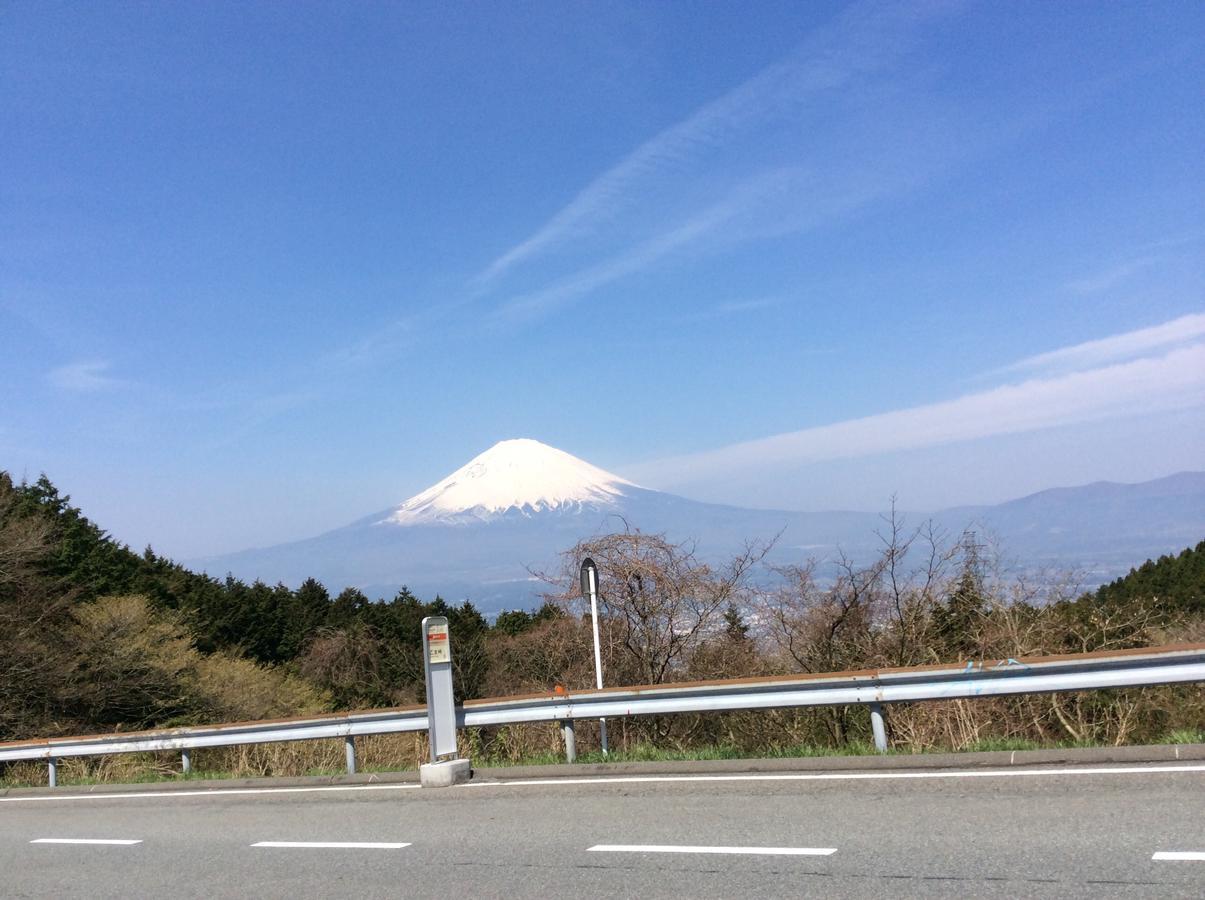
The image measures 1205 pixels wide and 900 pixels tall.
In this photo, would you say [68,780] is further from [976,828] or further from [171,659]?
[171,659]

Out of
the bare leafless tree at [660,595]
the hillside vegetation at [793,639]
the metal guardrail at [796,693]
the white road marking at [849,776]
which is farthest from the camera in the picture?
the bare leafless tree at [660,595]

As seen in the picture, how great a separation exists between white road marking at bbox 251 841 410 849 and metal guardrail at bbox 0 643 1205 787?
307 cm

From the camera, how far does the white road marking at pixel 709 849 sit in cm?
629

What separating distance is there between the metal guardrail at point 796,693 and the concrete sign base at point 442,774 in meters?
0.81

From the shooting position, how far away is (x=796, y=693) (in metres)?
9.76

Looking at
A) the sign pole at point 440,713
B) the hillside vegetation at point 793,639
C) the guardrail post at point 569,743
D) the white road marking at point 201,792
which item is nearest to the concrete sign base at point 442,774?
the sign pole at point 440,713

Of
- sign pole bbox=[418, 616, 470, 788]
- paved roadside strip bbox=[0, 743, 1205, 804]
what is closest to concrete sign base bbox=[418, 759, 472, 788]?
sign pole bbox=[418, 616, 470, 788]

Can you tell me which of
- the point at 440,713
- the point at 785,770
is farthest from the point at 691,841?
the point at 440,713

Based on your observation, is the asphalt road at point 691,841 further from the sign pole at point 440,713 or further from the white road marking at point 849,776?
the sign pole at point 440,713

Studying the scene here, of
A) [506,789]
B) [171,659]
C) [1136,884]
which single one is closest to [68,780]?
[506,789]

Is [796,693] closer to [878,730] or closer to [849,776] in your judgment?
[878,730]

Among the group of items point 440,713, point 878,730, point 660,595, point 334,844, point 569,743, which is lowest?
point 334,844

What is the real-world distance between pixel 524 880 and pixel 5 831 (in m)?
7.40

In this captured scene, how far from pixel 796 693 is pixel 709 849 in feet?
11.0
